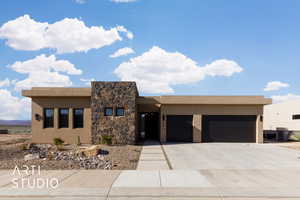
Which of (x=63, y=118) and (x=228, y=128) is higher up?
(x=63, y=118)

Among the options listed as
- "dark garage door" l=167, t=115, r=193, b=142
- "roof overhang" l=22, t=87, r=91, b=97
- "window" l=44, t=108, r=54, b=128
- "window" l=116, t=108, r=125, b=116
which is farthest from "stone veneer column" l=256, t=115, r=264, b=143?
"window" l=44, t=108, r=54, b=128

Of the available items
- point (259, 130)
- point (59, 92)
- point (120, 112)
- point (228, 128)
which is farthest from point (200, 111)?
point (59, 92)

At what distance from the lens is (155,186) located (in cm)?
662

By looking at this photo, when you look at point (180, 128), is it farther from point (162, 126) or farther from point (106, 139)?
point (106, 139)

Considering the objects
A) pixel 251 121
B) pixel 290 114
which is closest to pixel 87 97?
pixel 251 121

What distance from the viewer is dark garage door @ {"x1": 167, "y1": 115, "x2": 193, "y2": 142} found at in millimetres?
20438

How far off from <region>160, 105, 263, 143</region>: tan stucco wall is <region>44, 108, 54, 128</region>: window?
1038 cm

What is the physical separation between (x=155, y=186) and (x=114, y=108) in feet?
37.1

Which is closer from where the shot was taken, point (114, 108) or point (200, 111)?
point (114, 108)

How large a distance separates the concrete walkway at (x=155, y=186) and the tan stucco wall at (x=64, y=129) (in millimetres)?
10012

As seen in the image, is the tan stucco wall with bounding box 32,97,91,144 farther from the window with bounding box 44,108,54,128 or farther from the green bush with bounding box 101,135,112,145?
the green bush with bounding box 101,135,112,145

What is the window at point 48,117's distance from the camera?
18.7 m

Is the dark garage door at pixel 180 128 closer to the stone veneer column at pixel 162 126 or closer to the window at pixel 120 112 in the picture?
the stone veneer column at pixel 162 126

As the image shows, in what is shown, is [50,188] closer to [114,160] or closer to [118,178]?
[118,178]
